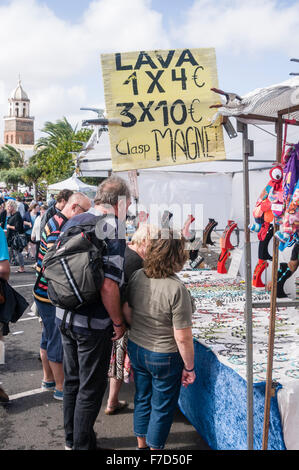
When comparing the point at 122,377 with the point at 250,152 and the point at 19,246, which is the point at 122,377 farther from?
the point at 19,246

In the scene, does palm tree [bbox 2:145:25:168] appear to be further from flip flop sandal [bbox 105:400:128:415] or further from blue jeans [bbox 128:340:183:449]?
blue jeans [bbox 128:340:183:449]

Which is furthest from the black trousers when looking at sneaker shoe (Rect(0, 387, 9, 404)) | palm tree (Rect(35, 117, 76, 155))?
palm tree (Rect(35, 117, 76, 155))

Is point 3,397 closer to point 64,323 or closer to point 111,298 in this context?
point 64,323

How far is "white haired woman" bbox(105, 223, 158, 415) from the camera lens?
2.83 m

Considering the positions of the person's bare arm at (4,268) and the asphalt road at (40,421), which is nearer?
the asphalt road at (40,421)

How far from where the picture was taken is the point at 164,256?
8.07 feet

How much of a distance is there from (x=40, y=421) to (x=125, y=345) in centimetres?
88

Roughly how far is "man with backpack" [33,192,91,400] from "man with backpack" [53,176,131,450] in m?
0.57

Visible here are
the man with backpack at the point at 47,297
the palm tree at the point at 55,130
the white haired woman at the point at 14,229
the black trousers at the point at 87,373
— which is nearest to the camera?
the black trousers at the point at 87,373

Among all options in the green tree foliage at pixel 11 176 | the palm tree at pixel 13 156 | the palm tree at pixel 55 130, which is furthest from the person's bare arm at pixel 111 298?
the palm tree at pixel 13 156

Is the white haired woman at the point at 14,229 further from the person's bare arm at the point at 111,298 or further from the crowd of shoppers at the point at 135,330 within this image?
the person's bare arm at the point at 111,298

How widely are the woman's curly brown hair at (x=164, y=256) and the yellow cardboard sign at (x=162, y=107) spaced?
1.82ft

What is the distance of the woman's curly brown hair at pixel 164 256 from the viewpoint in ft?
8.07

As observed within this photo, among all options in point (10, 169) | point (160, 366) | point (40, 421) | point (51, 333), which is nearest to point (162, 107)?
point (160, 366)
